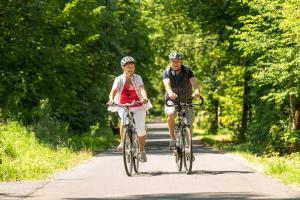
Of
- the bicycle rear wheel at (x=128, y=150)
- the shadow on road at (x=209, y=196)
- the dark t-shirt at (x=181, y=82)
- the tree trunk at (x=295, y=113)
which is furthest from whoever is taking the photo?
the tree trunk at (x=295, y=113)

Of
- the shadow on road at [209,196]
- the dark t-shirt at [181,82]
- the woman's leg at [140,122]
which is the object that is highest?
the dark t-shirt at [181,82]

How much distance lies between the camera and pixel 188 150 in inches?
469

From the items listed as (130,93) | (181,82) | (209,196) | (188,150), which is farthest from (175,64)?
(209,196)

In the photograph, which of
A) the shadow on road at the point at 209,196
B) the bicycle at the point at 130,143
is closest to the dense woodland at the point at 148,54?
the bicycle at the point at 130,143

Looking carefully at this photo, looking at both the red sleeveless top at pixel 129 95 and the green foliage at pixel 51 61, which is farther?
the green foliage at pixel 51 61

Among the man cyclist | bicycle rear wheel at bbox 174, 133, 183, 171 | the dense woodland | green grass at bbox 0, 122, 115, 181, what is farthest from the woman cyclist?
the dense woodland

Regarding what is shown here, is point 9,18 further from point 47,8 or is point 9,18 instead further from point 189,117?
point 189,117

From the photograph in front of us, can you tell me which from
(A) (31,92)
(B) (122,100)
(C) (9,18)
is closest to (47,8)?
(C) (9,18)

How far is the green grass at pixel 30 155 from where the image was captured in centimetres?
1212

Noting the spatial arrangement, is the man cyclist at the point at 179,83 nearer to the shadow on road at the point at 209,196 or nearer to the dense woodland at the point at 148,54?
the shadow on road at the point at 209,196

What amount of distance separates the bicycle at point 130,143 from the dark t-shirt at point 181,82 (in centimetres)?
80

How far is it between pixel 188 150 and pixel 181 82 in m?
1.31

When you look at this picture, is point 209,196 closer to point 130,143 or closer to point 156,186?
point 156,186

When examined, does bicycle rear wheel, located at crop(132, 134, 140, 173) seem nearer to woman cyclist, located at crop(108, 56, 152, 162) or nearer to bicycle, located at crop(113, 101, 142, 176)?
bicycle, located at crop(113, 101, 142, 176)
